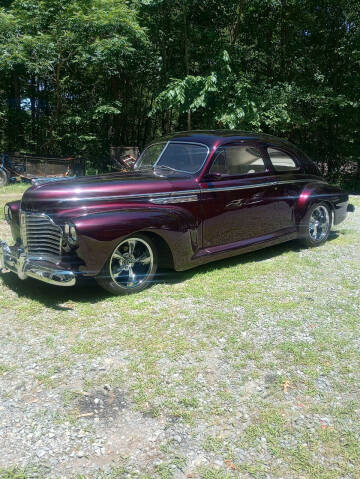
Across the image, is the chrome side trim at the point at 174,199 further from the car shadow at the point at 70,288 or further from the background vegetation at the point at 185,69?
the background vegetation at the point at 185,69

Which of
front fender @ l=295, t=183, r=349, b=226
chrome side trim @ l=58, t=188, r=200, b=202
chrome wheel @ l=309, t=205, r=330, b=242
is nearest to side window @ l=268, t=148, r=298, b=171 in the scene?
front fender @ l=295, t=183, r=349, b=226

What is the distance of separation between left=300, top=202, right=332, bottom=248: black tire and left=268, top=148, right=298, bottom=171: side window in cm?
69

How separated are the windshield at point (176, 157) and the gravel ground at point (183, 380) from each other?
4.71ft

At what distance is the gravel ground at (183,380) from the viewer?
2.31 meters

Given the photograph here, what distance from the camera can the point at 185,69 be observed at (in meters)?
14.9

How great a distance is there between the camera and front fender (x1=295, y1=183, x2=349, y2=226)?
19.8ft

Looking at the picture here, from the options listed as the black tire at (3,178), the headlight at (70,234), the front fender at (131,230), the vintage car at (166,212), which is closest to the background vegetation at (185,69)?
the black tire at (3,178)

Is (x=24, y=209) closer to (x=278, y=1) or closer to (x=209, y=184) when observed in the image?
(x=209, y=184)

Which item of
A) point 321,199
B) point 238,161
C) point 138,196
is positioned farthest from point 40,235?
point 321,199

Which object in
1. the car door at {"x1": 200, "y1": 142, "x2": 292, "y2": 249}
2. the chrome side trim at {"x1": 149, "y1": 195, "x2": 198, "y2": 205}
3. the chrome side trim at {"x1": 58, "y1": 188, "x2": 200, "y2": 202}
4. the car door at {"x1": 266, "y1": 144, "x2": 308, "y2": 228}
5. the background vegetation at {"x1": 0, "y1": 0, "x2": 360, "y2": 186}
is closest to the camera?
the chrome side trim at {"x1": 58, "y1": 188, "x2": 200, "y2": 202}

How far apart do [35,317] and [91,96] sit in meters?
14.1

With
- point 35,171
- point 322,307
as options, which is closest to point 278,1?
point 35,171

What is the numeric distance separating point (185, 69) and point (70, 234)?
41.5 ft

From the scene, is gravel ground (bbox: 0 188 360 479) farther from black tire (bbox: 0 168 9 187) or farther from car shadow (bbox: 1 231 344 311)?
black tire (bbox: 0 168 9 187)
